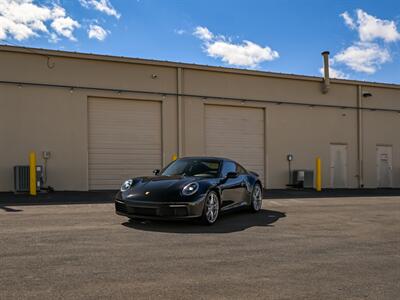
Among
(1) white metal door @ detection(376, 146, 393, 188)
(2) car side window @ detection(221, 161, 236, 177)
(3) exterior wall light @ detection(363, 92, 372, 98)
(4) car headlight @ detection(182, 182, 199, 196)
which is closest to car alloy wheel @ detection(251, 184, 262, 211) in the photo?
(2) car side window @ detection(221, 161, 236, 177)

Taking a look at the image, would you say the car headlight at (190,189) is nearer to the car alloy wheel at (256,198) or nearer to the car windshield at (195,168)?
the car windshield at (195,168)

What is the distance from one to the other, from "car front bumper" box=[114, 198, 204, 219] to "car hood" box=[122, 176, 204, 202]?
0.09m

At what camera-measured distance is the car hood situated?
6930 mm

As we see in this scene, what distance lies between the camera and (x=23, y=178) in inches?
510

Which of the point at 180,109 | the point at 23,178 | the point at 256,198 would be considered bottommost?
the point at 256,198

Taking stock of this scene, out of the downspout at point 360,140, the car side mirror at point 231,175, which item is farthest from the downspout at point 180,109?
the downspout at point 360,140

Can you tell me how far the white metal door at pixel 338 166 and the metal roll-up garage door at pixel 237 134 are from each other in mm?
3656

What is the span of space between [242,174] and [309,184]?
9.22 meters

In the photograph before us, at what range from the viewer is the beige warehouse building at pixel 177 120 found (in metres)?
14.0

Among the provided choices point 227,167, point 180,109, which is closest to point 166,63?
point 180,109

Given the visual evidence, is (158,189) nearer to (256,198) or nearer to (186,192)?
(186,192)

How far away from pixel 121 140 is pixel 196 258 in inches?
424

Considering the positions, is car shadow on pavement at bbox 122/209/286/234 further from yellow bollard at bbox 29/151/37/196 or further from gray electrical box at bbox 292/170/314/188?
gray electrical box at bbox 292/170/314/188

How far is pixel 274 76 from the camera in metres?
17.8
